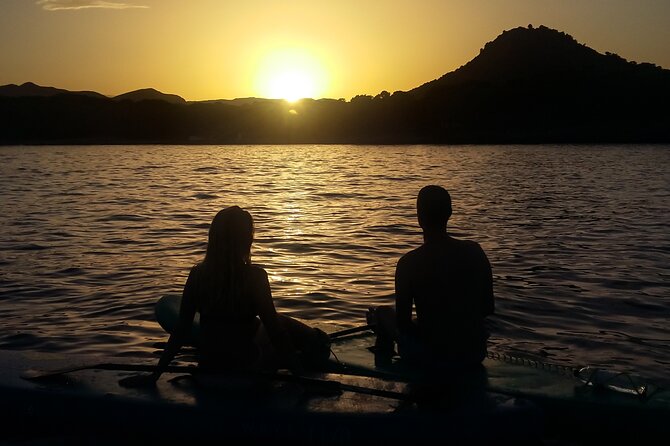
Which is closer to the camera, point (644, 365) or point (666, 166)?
point (644, 365)

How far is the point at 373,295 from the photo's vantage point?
442 inches

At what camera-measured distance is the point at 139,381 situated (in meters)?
5.70

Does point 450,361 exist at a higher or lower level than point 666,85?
lower

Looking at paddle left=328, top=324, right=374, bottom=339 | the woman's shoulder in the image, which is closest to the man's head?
the woman's shoulder

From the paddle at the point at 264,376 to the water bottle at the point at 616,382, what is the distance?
62.0 inches

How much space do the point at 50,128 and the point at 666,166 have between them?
390 feet

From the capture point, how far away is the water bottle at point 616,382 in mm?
5765

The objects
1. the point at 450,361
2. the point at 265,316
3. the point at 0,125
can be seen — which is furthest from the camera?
the point at 0,125

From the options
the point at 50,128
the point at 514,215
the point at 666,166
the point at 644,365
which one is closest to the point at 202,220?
the point at 514,215

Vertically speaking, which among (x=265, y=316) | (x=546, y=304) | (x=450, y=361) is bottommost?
(x=546, y=304)

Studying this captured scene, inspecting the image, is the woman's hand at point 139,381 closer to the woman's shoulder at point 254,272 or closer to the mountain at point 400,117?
the woman's shoulder at point 254,272

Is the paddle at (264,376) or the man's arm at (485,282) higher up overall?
the man's arm at (485,282)

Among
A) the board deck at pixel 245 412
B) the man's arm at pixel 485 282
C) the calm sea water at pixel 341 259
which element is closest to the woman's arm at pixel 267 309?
the board deck at pixel 245 412

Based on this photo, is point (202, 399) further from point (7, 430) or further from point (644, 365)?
point (644, 365)
